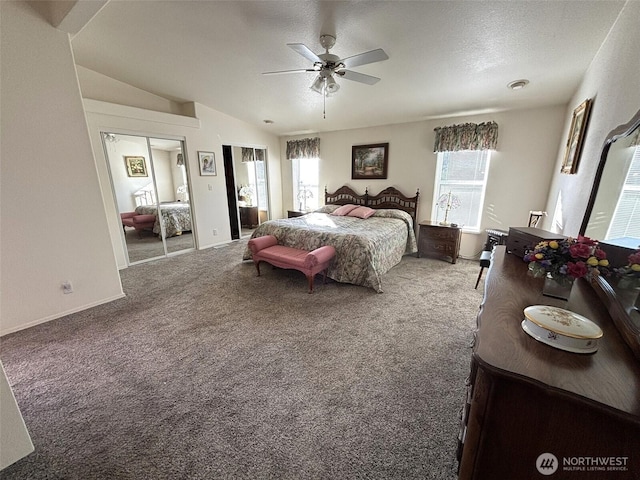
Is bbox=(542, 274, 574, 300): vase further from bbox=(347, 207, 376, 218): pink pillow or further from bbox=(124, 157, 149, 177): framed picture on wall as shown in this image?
bbox=(124, 157, 149, 177): framed picture on wall

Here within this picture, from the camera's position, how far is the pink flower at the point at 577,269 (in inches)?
42.0

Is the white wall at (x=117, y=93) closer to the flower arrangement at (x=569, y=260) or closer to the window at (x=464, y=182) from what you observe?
the window at (x=464, y=182)

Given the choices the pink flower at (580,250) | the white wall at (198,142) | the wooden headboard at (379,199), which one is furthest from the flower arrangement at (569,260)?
the white wall at (198,142)

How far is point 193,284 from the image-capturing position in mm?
3377

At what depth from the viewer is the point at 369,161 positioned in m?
4.96

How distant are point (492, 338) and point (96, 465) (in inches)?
77.8

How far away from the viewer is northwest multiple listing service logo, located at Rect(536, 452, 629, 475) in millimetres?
707

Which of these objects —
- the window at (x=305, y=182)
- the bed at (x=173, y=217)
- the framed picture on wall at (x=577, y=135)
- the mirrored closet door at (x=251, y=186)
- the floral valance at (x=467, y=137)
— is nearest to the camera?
the framed picture on wall at (x=577, y=135)

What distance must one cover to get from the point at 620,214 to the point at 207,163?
207 inches

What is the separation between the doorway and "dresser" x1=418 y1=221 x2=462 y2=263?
11.9 feet

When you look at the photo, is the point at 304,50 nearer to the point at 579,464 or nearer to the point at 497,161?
the point at 579,464

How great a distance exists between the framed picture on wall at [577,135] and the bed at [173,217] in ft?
17.9

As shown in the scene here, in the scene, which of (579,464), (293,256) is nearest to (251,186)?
(293,256)

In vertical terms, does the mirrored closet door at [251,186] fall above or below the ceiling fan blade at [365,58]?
below
